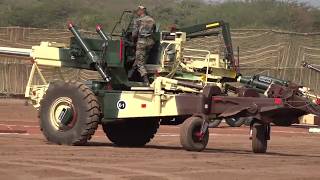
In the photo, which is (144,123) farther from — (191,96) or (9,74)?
(9,74)

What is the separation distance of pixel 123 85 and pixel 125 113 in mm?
703

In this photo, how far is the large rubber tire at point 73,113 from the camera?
16078 millimetres

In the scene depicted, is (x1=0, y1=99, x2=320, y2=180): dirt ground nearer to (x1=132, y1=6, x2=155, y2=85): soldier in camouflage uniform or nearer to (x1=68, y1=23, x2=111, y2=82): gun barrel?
(x1=68, y1=23, x2=111, y2=82): gun barrel

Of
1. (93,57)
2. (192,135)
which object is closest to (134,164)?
(192,135)

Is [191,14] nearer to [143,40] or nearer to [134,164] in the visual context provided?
[143,40]

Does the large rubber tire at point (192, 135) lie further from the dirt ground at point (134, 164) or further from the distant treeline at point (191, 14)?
the distant treeline at point (191, 14)

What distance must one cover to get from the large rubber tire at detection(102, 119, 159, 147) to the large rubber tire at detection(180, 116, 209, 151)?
2161mm

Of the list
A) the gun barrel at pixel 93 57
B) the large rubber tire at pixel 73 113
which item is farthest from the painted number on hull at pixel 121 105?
the gun barrel at pixel 93 57

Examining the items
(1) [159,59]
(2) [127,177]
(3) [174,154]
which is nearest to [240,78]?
(1) [159,59]

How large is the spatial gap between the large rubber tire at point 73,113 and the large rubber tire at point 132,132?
5.23ft

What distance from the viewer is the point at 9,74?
40.1 metres

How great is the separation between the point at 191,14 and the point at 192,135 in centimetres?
4982

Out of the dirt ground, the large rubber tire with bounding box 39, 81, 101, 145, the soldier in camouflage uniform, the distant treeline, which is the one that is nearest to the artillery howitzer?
the large rubber tire with bounding box 39, 81, 101, 145

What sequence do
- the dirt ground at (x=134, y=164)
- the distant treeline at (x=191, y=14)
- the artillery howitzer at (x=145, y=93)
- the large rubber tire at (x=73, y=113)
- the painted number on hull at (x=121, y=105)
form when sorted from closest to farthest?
1. the dirt ground at (x=134, y=164)
2. the artillery howitzer at (x=145, y=93)
3. the large rubber tire at (x=73, y=113)
4. the painted number on hull at (x=121, y=105)
5. the distant treeline at (x=191, y=14)
